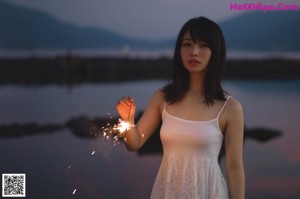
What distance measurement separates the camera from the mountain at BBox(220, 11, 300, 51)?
257 centimetres

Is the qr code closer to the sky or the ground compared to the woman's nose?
closer to the ground

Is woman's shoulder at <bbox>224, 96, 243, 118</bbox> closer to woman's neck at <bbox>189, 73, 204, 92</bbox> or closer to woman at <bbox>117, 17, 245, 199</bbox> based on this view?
woman at <bbox>117, 17, 245, 199</bbox>

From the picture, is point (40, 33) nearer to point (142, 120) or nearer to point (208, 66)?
point (142, 120)

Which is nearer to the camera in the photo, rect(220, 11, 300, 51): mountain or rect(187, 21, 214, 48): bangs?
rect(187, 21, 214, 48): bangs

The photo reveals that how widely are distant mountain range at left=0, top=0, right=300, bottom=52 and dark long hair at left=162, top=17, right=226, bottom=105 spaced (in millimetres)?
1074

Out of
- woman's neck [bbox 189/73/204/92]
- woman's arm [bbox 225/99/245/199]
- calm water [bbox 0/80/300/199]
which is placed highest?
woman's neck [bbox 189/73/204/92]

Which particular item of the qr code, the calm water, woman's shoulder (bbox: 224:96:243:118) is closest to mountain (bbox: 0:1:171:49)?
the calm water

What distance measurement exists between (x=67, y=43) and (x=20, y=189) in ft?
2.98

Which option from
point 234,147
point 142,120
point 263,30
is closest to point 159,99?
point 142,120

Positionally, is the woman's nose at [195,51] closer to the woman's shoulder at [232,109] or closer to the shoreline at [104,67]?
the woman's shoulder at [232,109]

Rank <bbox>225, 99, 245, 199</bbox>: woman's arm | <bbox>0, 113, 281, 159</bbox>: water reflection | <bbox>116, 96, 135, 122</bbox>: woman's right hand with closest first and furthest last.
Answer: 1. <bbox>225, 99, 245, 199</bbox>: woman's arm
2. <bbox>116, 96, 135, 122</bbox>: woman's right hand
3. <bbox>0, 113, 281, 159</bbox>: water reflection

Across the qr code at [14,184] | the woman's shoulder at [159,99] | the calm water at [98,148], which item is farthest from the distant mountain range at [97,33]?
the woman's shoulder at [159,99]

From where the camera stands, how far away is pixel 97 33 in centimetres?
261

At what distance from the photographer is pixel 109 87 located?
8.68 ft
